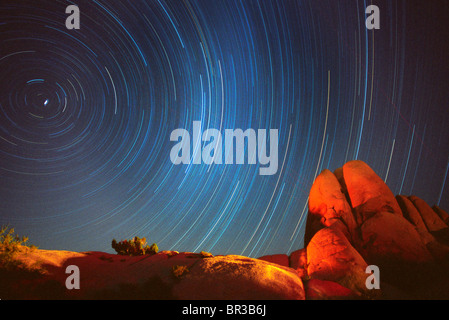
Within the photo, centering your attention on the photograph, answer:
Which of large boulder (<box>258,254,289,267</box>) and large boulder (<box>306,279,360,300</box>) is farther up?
large boulder (<box>306,279,360,300</box>)

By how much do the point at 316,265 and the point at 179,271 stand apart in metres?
11.9

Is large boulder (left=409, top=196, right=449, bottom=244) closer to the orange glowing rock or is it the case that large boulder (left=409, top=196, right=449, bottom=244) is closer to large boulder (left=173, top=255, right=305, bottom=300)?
the orange glowing rock

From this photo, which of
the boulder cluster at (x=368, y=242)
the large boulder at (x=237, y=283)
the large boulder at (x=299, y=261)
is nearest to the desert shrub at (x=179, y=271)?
the large boulder at (x=237, y=283)

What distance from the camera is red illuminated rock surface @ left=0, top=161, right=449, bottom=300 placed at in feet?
50.8

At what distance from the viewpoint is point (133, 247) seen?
24.6 metres

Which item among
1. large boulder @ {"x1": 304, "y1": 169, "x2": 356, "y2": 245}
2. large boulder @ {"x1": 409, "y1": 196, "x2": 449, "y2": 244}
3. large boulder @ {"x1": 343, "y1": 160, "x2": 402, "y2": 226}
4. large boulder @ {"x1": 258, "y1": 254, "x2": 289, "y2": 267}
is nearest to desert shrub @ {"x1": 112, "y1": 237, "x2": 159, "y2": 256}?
large boulder @ {"x1": 258, "y1": 254, "x2": 289, "y2": 267}

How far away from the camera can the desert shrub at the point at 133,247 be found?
24297 mm

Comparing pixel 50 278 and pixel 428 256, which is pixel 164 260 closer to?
pixel 50 278

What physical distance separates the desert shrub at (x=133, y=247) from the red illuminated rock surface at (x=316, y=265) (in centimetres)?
187

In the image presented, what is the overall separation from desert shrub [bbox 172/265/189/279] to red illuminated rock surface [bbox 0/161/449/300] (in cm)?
6

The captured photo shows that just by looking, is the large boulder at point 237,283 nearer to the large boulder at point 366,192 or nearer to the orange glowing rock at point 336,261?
the orange glowing rock at point 336,261

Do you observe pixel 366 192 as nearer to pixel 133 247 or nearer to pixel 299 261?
pixel 299 261
